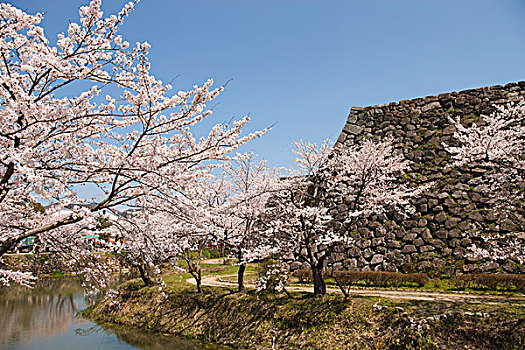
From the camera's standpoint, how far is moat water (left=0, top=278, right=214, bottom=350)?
10.4m

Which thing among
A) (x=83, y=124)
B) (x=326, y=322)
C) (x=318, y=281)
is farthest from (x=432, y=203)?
(x=83, y=124)

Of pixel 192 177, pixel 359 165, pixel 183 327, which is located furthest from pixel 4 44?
pixel 183 327

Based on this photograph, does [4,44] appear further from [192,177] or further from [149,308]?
[149,308]

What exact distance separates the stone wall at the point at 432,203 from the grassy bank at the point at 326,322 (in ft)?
15.8

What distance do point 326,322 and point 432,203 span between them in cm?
761

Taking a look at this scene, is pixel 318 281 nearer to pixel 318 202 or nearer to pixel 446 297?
pixel 318 202

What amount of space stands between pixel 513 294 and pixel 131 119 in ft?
33.2

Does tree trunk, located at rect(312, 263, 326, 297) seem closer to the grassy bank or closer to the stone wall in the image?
the grassy bank

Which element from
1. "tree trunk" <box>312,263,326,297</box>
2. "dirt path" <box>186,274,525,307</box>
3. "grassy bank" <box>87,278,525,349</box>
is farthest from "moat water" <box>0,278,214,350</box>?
"dirt path" <box>186,274,525,307</box>

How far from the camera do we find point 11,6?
11.3 ft

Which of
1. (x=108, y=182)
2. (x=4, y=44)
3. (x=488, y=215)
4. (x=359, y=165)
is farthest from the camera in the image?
(x=488, y=215)

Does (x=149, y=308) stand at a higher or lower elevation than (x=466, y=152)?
lower

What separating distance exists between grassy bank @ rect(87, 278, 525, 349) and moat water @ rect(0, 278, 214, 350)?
65cm

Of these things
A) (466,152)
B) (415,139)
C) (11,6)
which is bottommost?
(466,152)
